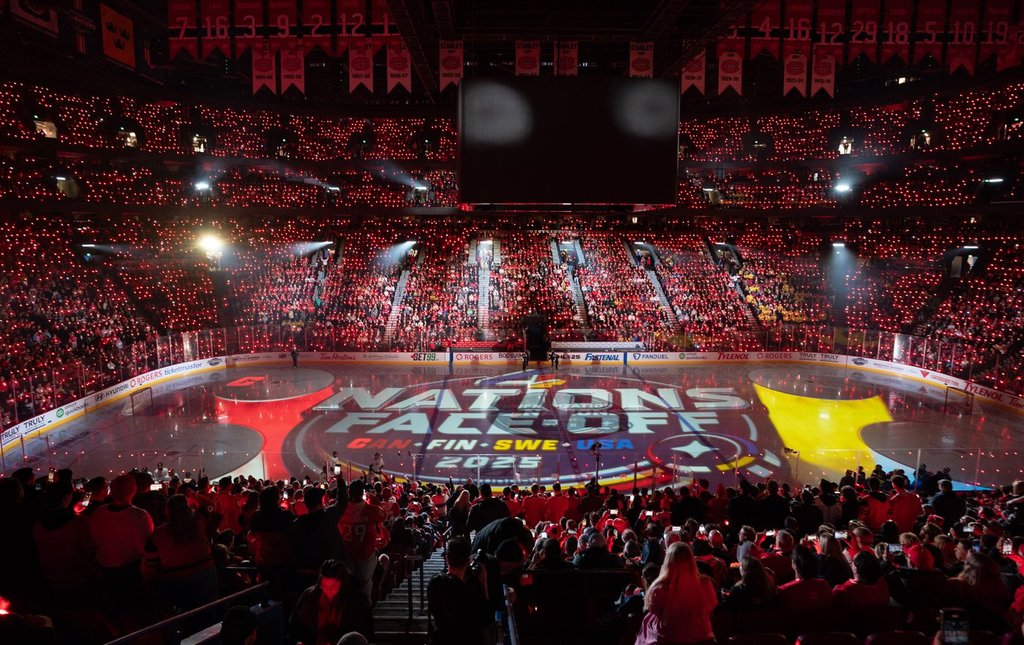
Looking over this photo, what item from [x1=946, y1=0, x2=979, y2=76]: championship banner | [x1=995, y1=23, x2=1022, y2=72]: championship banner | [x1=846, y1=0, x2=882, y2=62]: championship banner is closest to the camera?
[x1=846, y1=0, x2=882, y2=62]: championship banner

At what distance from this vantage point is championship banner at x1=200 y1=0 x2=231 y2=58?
14227 mm

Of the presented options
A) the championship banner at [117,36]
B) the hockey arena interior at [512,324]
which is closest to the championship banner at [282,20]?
the hockey arena interior at [512,324]

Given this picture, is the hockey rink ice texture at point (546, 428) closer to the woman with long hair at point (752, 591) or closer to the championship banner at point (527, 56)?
the championship banner at point (527, 56)

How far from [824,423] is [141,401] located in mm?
22626

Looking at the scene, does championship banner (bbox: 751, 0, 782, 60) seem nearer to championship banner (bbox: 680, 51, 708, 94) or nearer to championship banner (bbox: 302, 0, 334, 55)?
championship banner (bbox: 680, 51, 708, 94)

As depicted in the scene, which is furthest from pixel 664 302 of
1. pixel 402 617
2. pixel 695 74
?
pixel 402 617

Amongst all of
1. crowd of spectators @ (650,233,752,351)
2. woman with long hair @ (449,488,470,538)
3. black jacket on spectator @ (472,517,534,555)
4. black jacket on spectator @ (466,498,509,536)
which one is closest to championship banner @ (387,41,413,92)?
woman with long hair @ (449,488,470,538)

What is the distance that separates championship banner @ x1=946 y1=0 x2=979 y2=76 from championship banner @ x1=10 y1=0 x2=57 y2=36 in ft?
81.3

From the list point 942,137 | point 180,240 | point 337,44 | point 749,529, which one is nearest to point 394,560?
point 749,529

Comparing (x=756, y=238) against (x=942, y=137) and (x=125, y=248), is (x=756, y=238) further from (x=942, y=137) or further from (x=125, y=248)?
(x=125, y=248)

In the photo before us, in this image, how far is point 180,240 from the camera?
107ft

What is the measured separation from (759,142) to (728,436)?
26.2 metres

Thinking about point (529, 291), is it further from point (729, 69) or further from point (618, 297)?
point (729, 69)

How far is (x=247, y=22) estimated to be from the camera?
14.5 metres
